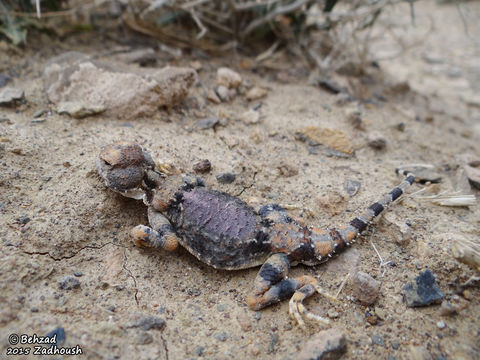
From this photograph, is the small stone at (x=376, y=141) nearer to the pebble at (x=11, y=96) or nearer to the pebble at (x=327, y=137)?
the pebble at (x=327, y=137)

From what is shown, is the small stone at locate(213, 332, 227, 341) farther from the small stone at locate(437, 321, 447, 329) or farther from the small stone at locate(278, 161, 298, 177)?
the small stone at locate(278, 161, 298, 177)

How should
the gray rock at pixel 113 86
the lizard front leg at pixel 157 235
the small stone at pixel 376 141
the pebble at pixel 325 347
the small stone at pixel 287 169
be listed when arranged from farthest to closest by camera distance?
the small stone at pixel 376 141
the gray rock at pixel 113 86
the small stone at pixel 287 169
the lizard front leg at pixel 157 235
the pebble at pixel 325 347

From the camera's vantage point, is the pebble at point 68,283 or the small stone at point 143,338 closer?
the small stone at point 143,338

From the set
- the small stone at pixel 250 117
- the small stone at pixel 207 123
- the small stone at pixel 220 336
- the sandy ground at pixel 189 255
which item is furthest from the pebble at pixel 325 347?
the small stone at pixel 250 117

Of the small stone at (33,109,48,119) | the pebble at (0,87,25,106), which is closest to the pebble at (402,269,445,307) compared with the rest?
the small stone at (33,109,48,119)

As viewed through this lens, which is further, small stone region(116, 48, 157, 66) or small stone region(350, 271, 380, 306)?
small stone region(116, 48, 157, 66)

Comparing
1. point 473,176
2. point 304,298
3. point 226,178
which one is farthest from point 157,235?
point 473,176
